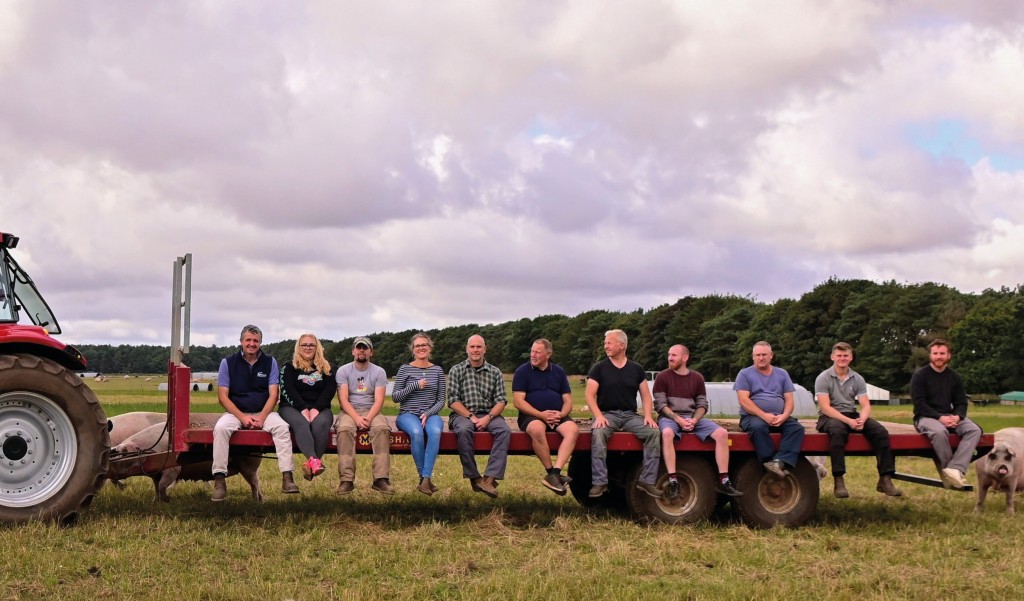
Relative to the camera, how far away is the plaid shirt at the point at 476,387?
962 cm

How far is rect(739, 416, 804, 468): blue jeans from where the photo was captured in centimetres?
943

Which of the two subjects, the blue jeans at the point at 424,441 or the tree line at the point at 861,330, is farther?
the tree line at the point at 861,330

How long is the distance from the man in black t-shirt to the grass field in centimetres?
52

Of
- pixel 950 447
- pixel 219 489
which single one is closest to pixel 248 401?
pixel 219 489

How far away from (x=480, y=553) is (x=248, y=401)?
2.86m

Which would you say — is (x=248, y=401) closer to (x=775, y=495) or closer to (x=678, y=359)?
(x=678, y=359)

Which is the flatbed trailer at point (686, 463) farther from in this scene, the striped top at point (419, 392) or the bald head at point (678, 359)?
the bald head at point (678, 359)

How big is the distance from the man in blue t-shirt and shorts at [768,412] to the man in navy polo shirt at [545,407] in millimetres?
1707

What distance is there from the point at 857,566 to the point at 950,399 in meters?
3.47

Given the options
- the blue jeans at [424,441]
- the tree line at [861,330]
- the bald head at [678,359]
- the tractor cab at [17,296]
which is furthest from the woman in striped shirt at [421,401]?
the tree line at [861,330]

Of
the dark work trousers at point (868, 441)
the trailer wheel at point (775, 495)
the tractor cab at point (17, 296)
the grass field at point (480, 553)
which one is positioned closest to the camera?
the grass field at point (480, 553)

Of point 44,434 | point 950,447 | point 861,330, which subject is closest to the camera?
point 44,434

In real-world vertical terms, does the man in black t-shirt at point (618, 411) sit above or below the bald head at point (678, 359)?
below

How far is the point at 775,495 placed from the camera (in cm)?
975
